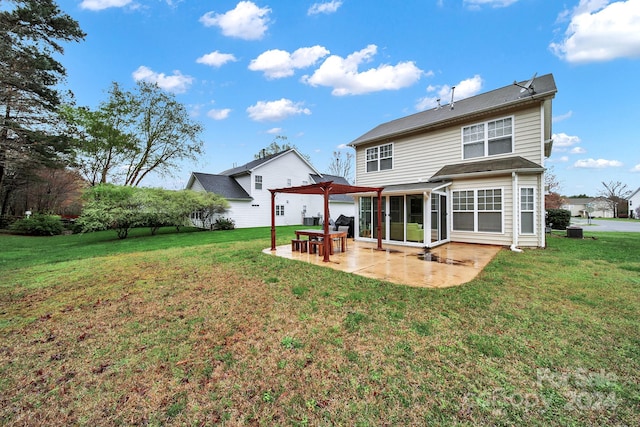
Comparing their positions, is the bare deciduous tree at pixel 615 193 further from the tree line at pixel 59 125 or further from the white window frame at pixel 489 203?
the tree line at pixel 59 125

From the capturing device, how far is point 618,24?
9.70m

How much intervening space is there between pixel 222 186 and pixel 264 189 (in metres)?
3.46

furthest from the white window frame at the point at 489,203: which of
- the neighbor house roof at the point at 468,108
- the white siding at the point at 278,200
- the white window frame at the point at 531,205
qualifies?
the white siding at the point at 278,200

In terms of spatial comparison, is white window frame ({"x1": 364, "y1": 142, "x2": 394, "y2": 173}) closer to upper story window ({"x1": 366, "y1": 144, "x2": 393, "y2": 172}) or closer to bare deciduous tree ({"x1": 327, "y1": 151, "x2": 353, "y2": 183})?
upper story window ({"x1": 366, "y1": 144, "x2": 393, "y2": 172})

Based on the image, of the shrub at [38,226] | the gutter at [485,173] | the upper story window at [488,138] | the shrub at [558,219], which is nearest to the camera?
the gutter at [485,173]

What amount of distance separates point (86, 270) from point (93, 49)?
18.5 m

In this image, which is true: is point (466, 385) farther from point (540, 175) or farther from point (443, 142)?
point (443, 142)

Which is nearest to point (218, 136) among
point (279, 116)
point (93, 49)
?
point (93, 49)

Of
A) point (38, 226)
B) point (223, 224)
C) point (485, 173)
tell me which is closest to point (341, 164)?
point (223, 224)

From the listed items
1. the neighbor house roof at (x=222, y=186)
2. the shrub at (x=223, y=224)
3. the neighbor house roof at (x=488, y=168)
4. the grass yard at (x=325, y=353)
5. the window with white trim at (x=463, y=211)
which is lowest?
the grass yard at (x=325, y=353)

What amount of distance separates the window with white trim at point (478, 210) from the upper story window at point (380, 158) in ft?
12.1

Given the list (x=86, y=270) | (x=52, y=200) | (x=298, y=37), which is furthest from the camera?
(x=52, y=200)

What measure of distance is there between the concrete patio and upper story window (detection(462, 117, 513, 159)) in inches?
146

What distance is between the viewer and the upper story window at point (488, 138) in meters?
9.38
